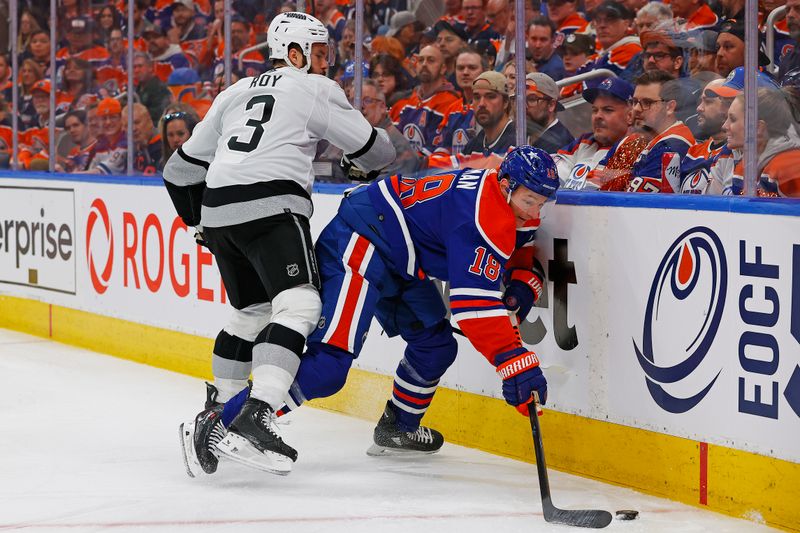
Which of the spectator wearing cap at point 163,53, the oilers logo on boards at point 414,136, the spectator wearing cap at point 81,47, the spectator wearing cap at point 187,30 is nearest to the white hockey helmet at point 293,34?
the oilers logo on boards at point 414,136

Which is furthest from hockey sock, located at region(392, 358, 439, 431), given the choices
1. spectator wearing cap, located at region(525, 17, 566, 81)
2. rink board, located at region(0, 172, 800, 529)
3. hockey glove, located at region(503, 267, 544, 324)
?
spectator wearing cap, located at region(525, 17, 566, 81)

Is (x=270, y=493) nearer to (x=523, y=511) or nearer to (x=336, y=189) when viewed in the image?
(x=523, y=511)

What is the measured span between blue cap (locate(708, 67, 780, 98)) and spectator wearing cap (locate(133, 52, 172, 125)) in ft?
10.3

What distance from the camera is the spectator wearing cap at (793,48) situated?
10.4 feet

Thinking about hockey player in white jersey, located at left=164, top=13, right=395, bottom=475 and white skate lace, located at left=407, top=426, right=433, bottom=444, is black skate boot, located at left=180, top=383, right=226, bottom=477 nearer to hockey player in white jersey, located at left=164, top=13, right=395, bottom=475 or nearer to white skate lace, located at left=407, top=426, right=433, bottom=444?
hockey player in white jersey, located at left=164, top=13, right=395, bottom=475

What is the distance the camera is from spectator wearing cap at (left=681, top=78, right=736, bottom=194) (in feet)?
10.9

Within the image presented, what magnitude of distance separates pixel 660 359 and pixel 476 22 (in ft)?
4.95

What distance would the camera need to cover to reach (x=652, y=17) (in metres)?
3.90

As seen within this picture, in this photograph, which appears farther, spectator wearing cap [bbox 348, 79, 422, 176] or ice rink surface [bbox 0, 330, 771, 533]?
spectator wearing cap [bbox 348, 79, 422, 176]

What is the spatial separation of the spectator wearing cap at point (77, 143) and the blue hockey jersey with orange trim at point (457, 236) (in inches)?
121

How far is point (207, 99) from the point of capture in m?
5.48

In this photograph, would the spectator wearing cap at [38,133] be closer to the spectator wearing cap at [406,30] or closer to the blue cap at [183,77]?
the blue cap at [183,77]

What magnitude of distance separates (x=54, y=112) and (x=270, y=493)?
3874 millimetres

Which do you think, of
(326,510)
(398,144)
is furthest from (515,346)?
(398,144)
